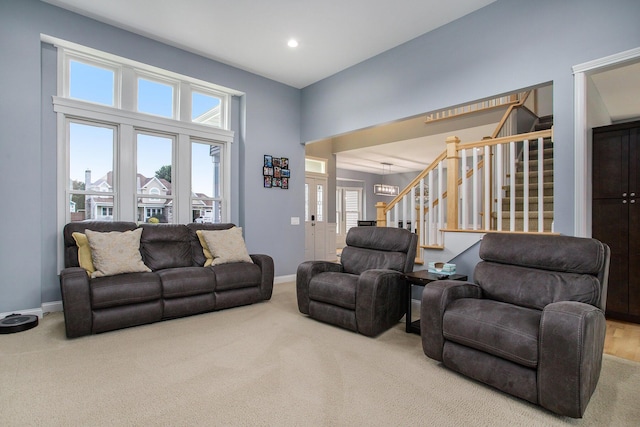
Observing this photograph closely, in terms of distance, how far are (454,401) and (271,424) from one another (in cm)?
107

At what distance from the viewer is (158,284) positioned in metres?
3.32

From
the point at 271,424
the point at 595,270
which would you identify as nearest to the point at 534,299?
the point at 595,270

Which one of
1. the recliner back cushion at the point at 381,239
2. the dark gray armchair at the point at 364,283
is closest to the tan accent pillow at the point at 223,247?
the dark gray armchair at the point at 364,283

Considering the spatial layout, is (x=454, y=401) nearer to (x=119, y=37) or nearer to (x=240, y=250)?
(x=240, y=250)

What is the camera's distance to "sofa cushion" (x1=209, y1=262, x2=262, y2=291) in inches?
148

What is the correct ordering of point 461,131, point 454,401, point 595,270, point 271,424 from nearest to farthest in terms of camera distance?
point 271,424 < point 454,401 < point 595,270 < point 461,131

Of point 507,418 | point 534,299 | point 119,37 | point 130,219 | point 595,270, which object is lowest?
point 507,418

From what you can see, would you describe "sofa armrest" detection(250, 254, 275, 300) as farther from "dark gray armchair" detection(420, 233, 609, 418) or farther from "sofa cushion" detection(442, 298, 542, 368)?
"sofa cushion" detection(442, 298, 542, 368)

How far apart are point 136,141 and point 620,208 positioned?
570cm

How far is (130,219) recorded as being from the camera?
4.20 metres

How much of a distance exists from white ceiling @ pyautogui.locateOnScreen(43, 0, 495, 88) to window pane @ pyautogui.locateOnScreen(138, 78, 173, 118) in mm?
593

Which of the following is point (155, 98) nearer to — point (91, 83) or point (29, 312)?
point (91, 83)

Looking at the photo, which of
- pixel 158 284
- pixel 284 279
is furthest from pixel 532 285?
pixel 284 279

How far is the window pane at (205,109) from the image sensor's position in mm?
4922
